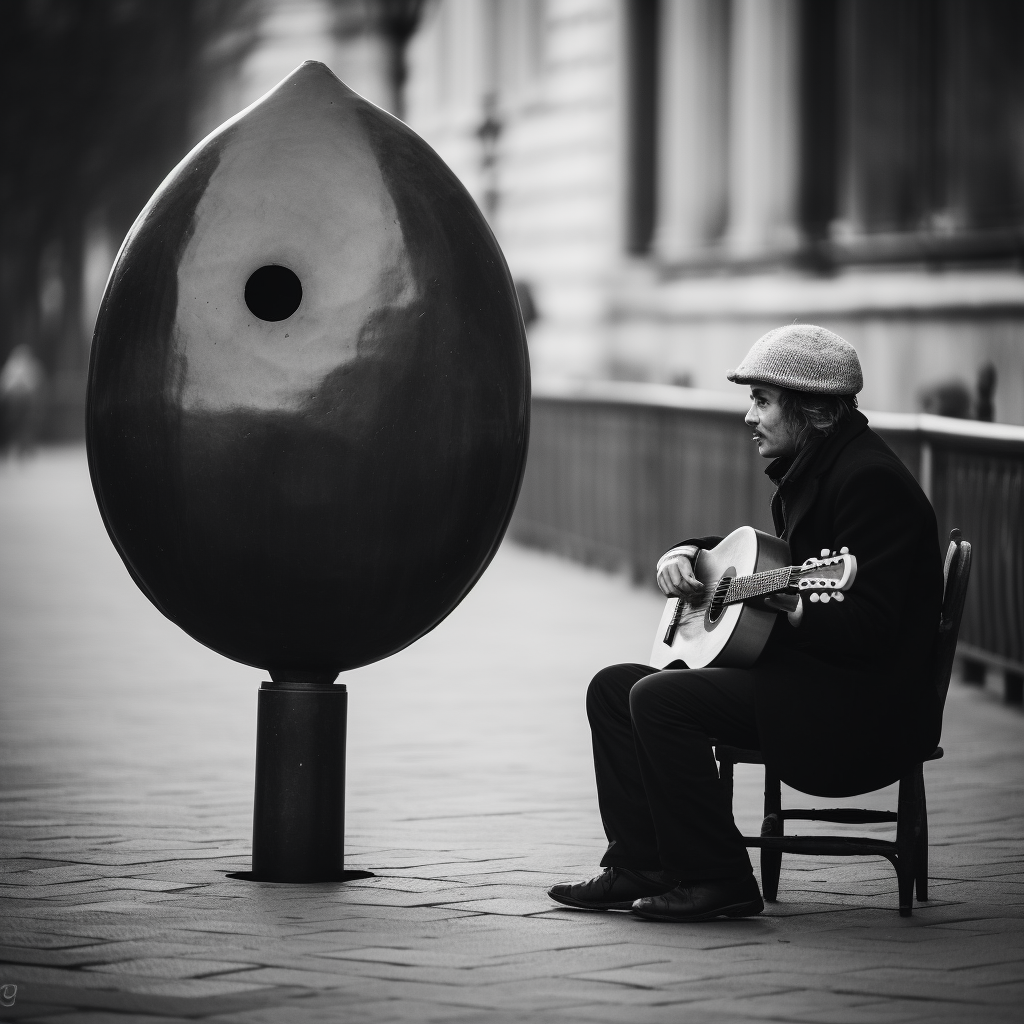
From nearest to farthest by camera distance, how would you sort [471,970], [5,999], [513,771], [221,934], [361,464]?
[5,999]
[471,970]
[221,934]
[361,464]
[513,771]

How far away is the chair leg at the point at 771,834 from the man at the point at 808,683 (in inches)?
10.8

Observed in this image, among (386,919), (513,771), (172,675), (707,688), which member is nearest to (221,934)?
(386,919)

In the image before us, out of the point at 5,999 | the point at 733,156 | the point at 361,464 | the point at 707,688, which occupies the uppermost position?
the point at 733,156

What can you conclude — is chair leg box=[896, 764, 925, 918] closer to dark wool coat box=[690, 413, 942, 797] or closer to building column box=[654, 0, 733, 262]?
dark wool coat box=[690, 413, 942, 797]

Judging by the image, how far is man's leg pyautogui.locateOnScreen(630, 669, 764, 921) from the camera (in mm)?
5262

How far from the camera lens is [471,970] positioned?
4738mm

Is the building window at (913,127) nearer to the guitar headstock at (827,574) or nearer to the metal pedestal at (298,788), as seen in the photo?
the metal pedestal at (298,788)

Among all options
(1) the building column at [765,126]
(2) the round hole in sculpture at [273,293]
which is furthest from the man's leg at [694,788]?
(1) the building column at [765,126]

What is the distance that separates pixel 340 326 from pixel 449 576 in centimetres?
70

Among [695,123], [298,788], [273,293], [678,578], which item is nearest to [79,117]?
[695,123]

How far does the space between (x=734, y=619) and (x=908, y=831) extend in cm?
66

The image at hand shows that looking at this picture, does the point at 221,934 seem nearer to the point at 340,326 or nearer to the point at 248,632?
the point at 248,632

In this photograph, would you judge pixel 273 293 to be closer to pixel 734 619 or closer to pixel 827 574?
pixel 734 619

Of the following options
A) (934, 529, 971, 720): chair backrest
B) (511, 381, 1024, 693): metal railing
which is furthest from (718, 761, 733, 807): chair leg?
(511, 381, 1024, 693): metal railing
